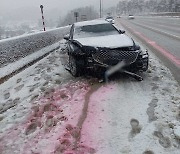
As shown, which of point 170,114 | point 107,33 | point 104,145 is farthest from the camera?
point 107,33

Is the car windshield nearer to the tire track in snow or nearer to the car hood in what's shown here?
the car hood

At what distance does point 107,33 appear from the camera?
9.28 m

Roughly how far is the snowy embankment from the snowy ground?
2.15m

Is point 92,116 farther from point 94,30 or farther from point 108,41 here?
point 94,30

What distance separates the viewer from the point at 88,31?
31.1 ft

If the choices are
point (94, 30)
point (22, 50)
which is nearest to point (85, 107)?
point (94, 30)

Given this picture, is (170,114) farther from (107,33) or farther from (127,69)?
(107,33)

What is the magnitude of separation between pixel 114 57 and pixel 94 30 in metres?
2.33

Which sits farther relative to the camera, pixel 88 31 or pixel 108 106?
pixel 88 31

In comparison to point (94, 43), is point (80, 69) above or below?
below

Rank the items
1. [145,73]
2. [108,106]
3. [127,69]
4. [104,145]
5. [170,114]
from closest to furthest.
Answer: [104,145] < [170,114] < [108,106] < [127,69] < [145,73]

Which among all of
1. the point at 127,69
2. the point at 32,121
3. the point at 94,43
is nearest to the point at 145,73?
the point at 127,69

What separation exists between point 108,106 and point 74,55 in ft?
8.19

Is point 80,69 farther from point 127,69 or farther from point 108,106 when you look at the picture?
point 108,106
